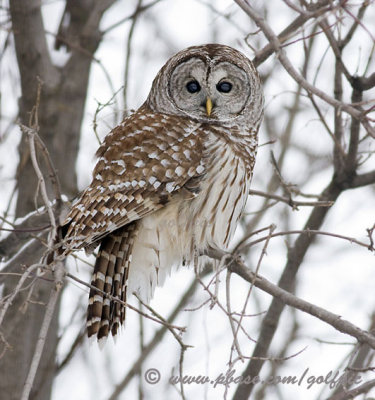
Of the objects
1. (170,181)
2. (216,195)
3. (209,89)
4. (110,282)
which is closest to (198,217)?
(216,195)

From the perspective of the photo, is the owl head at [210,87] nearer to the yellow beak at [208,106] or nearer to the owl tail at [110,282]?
the yellow beak at [208,106]

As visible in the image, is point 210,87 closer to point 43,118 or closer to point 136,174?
point 136,174

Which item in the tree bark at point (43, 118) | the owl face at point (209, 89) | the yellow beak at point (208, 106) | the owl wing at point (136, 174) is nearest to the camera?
the owl wing at point (136, 174)

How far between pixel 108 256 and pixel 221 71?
1.31 m

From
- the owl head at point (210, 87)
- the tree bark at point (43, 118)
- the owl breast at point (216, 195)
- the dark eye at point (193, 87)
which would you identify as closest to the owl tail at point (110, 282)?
the owl breast at point (216, 195)

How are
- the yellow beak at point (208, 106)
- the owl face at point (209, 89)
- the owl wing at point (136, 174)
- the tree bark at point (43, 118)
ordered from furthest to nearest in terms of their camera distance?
the tree bark at point (43, 118)
the owl face at point (209, 89)
the yellow beak at point (208, 106)
the owl wing at point (136, 174)

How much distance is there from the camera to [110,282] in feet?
11.9

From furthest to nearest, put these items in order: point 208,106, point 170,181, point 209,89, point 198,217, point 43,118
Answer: point 43,118, point 209,89, point 208,106, point 198,217, point 170,181

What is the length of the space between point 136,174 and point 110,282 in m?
0.55

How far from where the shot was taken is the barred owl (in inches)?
142

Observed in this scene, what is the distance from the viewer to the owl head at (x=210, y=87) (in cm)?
422

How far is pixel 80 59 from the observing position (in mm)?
4867

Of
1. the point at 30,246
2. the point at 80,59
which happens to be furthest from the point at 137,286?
the point at 80,59

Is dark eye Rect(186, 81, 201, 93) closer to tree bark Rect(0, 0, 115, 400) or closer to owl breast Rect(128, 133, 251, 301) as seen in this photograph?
owl breast Rect(128, 133, 251, 301)
